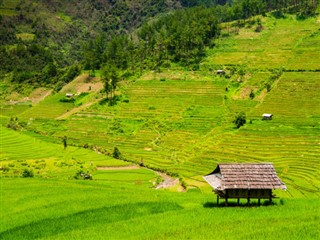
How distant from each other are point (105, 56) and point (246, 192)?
7764 cm

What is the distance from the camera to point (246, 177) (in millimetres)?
25234

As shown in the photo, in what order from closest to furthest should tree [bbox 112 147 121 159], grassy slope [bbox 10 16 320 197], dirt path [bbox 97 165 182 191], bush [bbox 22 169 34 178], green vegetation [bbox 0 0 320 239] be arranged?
green vegetation [bbox 0 0 320 239], bush [bbox 22 169 34 178], dirt path [bbox 97 165 182 191], grassy slope [bbox 10 16 320 197], tree [bbox 112 147 121 159]

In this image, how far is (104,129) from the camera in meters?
65.8

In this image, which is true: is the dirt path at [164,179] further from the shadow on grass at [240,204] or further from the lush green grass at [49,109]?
the lush green grass at [49,109]

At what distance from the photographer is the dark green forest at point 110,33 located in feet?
308

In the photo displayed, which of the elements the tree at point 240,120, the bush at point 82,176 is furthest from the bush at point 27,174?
the tree at point 240,120

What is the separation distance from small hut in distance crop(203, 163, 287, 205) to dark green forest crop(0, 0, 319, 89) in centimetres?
5402

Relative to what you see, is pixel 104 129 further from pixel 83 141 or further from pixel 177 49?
pixel 177 49

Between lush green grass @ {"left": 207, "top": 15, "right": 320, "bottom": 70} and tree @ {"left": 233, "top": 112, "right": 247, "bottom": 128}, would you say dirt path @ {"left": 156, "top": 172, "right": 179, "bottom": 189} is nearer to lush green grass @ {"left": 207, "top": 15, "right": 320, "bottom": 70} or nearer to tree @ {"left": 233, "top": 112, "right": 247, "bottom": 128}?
tree @ {"left": 233, "top": 112, "right": 247, "bottom": 128}

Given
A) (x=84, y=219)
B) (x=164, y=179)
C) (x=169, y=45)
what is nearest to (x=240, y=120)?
(x=164, y=179)

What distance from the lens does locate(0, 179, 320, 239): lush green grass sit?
68.6 ft

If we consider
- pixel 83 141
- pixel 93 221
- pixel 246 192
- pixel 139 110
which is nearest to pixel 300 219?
pixel 246 192

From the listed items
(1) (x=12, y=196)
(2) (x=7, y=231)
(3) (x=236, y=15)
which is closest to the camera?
(2) (x=7, y=231)

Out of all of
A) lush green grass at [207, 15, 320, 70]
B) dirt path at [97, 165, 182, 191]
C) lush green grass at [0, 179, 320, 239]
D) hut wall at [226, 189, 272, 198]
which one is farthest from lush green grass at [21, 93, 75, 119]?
hut wall at [226, 189, 272, 198]
